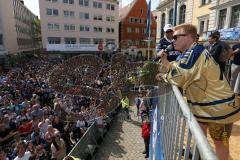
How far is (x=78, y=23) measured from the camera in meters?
48.2

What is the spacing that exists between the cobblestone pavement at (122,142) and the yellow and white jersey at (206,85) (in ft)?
28.4

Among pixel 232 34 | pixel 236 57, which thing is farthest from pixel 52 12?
pixel 236 57

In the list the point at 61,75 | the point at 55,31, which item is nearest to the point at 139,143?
the point at 61,75

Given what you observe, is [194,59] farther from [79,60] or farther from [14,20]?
[14,20]

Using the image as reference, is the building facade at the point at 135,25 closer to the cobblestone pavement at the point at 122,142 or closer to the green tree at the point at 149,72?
the cobblestone pavement at the point at 122,142

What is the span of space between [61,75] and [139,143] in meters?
8.08

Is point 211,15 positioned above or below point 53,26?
below

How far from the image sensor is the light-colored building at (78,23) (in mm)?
44247

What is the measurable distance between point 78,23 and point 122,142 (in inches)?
1596

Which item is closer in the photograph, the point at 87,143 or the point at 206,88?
the point at 206,88

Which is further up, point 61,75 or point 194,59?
point 194,59

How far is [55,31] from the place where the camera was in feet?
150

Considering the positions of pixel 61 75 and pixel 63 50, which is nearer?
pixel 61 75

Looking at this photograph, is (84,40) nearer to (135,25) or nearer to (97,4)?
(97,4)
